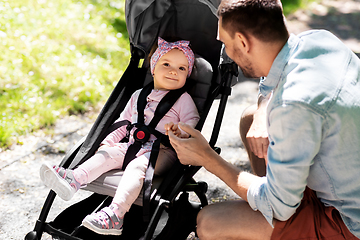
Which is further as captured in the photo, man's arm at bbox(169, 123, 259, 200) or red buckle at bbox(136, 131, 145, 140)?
red buckle at bbox(136, 131, 145, 140)

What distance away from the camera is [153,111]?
2672mm

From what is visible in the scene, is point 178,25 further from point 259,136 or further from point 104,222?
point 104,222

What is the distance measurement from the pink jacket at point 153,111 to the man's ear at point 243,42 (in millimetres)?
777

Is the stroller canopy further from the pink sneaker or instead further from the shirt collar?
the pink sneaker

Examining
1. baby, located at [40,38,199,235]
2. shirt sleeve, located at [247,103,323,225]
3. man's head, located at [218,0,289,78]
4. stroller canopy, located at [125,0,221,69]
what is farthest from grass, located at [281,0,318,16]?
shirt sleeve, located at [247,103,323,225]

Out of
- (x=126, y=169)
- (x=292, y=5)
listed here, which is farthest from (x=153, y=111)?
(x=292, y=5)

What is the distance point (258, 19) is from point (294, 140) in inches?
23.3

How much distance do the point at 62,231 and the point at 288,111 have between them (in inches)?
56.6

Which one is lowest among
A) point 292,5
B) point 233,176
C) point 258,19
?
point 292,5

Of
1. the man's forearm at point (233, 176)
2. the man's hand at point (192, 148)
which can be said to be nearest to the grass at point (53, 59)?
the man's hand at point (192, 148)

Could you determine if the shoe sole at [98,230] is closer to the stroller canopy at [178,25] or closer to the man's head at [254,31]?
the man's head at [254,31]

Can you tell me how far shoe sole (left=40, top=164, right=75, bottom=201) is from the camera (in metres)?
2.13

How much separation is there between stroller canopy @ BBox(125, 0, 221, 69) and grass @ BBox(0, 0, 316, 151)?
164 centimetres

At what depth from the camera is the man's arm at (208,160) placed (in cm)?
194
